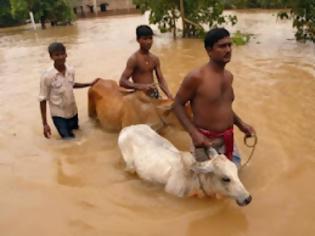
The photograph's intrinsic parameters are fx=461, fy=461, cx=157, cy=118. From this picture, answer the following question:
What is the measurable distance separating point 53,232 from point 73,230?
0.17 m

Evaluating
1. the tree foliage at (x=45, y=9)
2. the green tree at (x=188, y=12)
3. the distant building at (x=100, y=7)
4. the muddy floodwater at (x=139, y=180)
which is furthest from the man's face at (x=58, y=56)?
the distant building at (x=100, y=7)

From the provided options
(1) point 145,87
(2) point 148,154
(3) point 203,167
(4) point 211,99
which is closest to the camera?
(3) point 203,167

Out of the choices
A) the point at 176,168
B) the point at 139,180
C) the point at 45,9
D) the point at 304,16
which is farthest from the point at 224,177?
the point at 45,9

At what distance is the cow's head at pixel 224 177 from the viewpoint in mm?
3677

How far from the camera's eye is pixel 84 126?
21.6 ft

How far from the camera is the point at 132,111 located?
568 cm

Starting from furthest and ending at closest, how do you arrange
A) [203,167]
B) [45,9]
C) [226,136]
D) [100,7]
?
[100,7], [45,9], [226,136], [203,167]

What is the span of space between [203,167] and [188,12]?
39.6ft

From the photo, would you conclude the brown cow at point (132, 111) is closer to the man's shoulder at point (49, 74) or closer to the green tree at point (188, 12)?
the man's shoulder at point (49, 74)

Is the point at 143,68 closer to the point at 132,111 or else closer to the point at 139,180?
the point at 132,111

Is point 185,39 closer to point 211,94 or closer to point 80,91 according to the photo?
point 80,91

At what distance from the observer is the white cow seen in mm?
3741

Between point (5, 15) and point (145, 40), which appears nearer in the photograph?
point (145, 40)

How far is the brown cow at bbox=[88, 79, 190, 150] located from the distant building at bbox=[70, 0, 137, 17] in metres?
31.3
